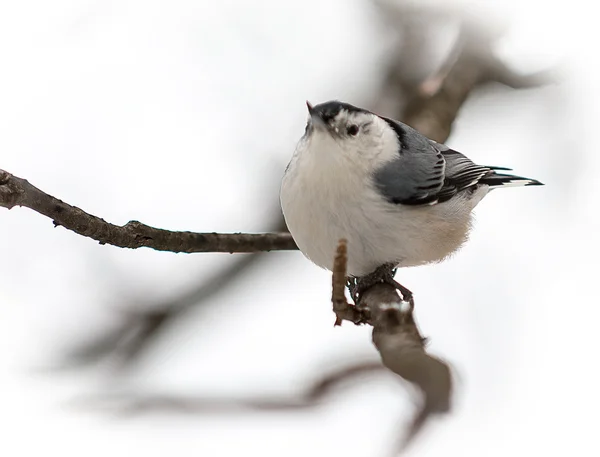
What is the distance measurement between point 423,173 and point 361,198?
31 centimetres

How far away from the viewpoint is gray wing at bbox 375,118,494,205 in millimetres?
1938

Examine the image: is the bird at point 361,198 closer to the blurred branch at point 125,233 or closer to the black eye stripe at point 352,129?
the black eye stripe at point 352,129

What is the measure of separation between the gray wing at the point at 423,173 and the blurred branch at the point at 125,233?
42 cm

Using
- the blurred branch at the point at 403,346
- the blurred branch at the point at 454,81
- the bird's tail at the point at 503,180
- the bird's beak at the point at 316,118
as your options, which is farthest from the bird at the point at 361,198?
the blurred branch at the point at 454,81

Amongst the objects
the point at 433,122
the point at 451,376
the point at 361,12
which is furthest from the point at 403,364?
the point at 361,12

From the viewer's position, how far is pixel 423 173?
2072 mm

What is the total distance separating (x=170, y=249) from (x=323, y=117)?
51cm

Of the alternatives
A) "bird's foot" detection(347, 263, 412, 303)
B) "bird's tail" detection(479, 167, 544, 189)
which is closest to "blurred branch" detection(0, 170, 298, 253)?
"bird's foot" detection(347, 263, 412, 303)

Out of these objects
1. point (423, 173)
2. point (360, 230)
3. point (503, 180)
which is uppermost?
point (503, 180)

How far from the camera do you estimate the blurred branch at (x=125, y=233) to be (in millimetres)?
1307

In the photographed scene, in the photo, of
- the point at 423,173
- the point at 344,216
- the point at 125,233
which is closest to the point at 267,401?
the point at 125,233

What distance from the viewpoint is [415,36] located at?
3.40 metres

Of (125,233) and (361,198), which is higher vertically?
(361,198)

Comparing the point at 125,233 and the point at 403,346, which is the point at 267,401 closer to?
the point at 403,346
